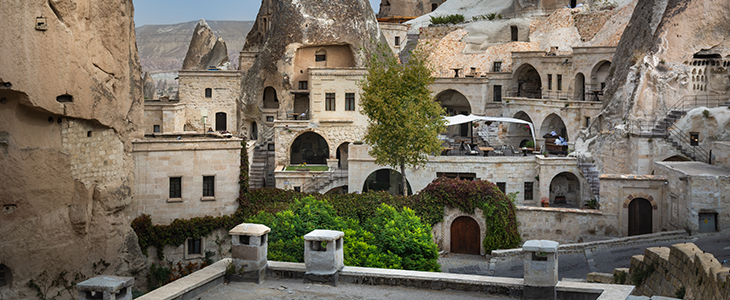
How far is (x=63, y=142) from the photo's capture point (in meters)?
22.9

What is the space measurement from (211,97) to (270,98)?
5.00m

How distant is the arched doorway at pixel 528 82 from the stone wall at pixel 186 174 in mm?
28569

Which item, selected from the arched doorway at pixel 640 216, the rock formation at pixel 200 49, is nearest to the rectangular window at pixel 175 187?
the arched doorway at pixel 640 216

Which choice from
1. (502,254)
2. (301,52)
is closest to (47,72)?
(502,254)

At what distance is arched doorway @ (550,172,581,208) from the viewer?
1452 inches

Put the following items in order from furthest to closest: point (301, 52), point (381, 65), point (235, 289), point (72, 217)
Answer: point (301, 52) < point (381, 65) < point (72, 217) < point (235, 289)

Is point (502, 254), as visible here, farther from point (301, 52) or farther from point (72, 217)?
point (301, 52)

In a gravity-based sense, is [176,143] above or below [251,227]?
above

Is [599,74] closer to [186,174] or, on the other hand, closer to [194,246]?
[186,174]

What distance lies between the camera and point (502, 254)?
92.8ft

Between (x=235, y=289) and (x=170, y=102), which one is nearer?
(x=235, y=289)

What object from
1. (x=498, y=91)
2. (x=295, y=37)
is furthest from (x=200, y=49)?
(x=498, y=91)

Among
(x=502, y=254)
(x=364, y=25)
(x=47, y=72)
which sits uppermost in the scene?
(x=364, y=25)

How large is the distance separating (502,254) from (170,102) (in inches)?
986
